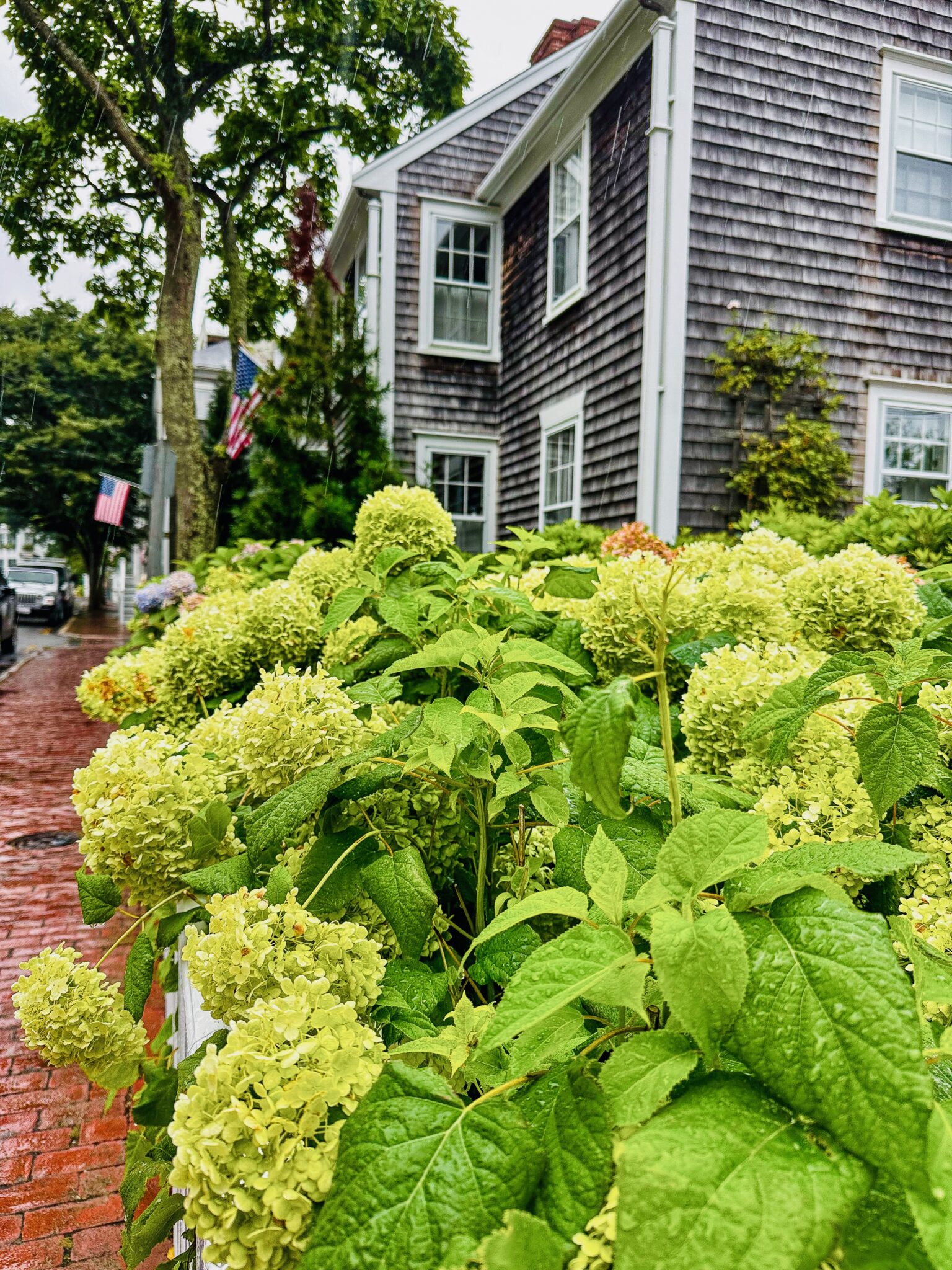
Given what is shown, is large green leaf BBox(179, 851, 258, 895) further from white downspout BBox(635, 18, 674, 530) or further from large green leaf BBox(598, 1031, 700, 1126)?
white downspout BBox(635, 18, 674, 530)

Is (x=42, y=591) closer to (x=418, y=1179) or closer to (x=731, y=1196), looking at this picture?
(x=418, y=1179)

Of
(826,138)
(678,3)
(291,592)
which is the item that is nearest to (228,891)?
(291,592)

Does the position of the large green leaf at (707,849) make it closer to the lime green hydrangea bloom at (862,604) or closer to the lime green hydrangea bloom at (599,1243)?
the lime green hydrangea bloom at (599,1243)

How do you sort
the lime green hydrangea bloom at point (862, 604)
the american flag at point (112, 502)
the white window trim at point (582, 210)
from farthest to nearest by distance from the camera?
the american flag at point (112, 502) → the white window trim at point (582, 210) → the lime green hydrangea bloom at point (862, 604)

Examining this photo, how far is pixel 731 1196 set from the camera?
0.44 m

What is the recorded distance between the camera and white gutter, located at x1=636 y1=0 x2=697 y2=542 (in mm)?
6598

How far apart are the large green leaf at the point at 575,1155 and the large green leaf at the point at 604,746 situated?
214 millimetres

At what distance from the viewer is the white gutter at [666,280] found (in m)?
6.60

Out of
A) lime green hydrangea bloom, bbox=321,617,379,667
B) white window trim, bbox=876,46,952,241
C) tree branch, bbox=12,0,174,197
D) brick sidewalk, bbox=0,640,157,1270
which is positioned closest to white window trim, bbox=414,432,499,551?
tree branch, bbox=12,0,174,197

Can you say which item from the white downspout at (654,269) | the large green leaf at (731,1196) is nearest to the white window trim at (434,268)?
the white downspout at (654,269)

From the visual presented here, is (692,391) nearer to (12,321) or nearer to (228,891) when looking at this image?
(228,891)

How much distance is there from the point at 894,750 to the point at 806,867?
0.35 metres

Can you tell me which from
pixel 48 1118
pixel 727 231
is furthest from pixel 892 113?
pixel 48 1118

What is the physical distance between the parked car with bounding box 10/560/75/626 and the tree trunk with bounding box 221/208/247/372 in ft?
52.1
